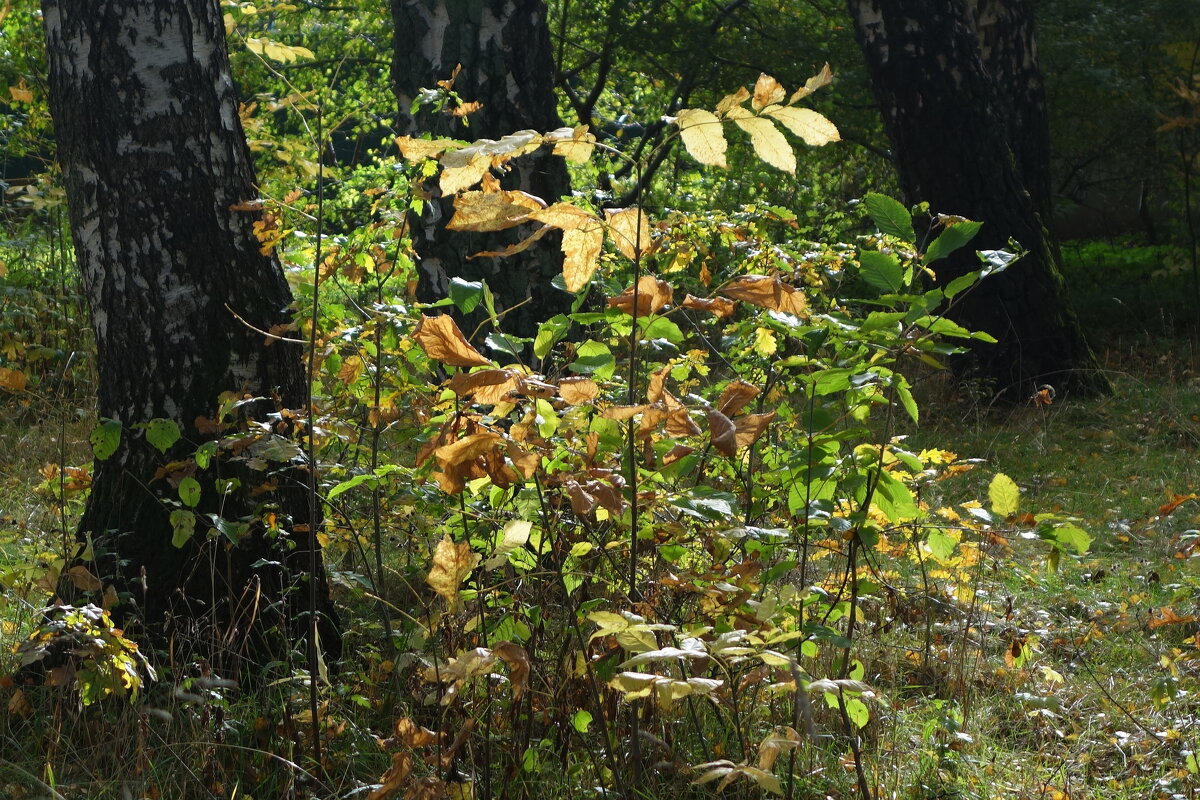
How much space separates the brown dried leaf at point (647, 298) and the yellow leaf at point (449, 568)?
0.43 meters

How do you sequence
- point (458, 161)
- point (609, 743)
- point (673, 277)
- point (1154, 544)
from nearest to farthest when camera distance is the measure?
Result: point (458, 161) → point (609, 743) → point (1154, 544) → point (673, 277)

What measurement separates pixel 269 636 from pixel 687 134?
1837 mm

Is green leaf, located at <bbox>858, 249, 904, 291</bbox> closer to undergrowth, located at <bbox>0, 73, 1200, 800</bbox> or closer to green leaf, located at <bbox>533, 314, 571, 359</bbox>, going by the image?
undergrowth, located at <bbox>0, 73, 1200, 800</bbox>

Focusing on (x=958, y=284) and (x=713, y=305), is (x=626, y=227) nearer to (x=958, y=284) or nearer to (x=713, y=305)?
(x=713, y=305)

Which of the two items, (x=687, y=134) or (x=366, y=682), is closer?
(x=687, y=134)

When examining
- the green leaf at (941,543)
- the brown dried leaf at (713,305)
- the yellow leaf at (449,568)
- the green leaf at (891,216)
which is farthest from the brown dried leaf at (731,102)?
the green leaf at (941,543)

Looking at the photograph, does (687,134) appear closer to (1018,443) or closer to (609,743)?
(609,743)

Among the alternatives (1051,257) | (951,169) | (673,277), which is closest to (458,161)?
(673,277)

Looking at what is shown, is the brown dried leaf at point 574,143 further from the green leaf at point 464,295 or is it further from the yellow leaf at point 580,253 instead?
the green leaf at point 464,295


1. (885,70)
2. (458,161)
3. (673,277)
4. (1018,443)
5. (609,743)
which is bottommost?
(1018,443)

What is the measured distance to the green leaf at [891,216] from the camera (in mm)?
1814

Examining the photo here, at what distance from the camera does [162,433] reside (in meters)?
2.45

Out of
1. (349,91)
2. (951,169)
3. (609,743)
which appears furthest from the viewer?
(349,91)

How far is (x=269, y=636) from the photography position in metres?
2.78
